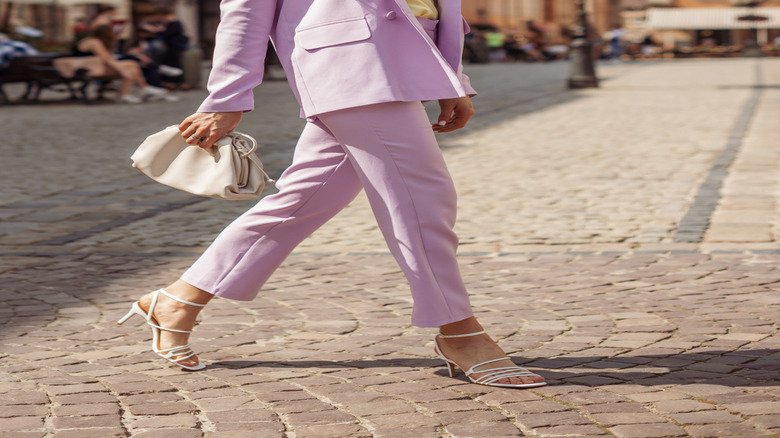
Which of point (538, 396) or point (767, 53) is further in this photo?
point (767, 53)

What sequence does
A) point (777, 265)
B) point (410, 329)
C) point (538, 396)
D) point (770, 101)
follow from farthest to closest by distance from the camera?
point (770, 101) → point (777, 265) → point (410, 329) → point (538, 396)

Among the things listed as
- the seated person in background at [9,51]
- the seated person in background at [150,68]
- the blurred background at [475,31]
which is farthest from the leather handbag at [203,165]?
the seated person in background at [150,68]

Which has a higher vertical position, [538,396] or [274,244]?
[274,244]

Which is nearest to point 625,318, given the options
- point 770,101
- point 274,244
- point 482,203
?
point 274,244

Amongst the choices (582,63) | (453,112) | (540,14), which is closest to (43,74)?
(582,63)

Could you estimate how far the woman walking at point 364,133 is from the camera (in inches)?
132

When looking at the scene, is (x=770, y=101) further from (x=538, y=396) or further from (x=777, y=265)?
(x=538, y=396)

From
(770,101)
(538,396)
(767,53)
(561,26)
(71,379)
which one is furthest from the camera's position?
(561,26)

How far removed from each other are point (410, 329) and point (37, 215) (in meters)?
3.89

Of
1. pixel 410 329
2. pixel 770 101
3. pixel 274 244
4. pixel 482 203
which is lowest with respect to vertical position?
pixel 770 101

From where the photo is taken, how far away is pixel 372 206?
356cm

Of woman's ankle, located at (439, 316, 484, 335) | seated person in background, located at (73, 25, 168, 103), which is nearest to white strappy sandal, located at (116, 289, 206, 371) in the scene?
woman's ankle, located at (439, 316, 484, 335)

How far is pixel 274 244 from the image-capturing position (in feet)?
11.9

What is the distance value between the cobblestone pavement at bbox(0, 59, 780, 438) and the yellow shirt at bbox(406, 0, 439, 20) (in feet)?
3.49
